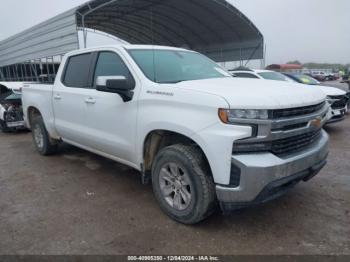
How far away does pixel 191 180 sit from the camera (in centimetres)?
326

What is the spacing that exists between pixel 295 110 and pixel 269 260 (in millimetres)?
1418

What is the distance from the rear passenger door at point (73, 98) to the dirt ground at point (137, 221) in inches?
28.8

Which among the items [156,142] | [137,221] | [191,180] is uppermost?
[156,142]

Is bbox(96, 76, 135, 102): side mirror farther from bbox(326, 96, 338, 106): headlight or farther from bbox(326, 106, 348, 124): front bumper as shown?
bbox(326, 106, 348, 124): front bumper

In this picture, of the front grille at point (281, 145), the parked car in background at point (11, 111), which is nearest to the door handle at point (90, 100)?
the front grille at point (281, 145)

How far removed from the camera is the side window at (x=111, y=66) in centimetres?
417

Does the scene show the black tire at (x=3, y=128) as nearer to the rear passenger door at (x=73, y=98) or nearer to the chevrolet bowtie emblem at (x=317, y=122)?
the rear passenger door at (x=73, y=98)

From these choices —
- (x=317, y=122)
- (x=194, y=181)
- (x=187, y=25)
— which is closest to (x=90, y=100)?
(x=194, y=181)

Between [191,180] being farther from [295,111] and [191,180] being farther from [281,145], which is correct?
[295,111]

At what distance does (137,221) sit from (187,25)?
2055cm

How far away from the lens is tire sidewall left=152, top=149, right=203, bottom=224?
127 inches

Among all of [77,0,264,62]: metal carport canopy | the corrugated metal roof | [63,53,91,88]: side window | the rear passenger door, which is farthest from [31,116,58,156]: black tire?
[77,0,264,62]: metal carport canopy

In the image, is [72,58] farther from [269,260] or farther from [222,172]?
[269,260]

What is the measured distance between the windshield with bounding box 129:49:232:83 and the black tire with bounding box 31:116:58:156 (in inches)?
116
